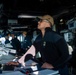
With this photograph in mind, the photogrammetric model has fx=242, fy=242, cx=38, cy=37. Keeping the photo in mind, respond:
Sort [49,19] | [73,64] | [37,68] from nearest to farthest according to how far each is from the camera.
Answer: [37,68] < [49,19] < [73,64]

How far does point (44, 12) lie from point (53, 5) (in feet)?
3.34

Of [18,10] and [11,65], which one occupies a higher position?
[18,10]

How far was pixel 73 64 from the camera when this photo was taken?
9125 mm

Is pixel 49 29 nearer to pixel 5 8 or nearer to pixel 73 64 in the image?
pixel 73 64

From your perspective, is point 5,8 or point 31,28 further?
point 31,28

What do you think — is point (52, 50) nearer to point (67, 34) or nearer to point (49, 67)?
point (49, 67)

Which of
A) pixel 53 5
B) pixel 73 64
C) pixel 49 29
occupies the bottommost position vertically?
pixel 73 64

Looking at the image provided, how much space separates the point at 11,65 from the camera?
3193 mm

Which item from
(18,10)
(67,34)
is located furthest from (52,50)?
(18,10)

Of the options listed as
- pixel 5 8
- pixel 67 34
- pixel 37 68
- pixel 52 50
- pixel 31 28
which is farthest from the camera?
pixel 31 28

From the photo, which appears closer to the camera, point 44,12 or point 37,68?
point 37,68

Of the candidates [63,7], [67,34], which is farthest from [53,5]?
[67,34]

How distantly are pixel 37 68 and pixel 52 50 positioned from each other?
0.39 metres

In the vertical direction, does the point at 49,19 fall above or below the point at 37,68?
above
